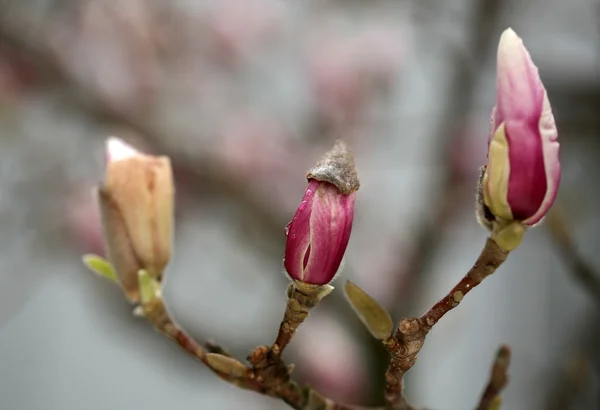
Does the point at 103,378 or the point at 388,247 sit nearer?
the point at 388,247

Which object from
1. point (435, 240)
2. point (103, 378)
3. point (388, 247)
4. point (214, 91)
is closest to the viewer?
point (435, 240)

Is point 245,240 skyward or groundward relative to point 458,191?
→ groundward

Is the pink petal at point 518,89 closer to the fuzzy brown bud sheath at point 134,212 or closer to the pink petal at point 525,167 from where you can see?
the pink petal at point 525,167

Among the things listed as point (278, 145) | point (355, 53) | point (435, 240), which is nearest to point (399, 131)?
point (355, 53)

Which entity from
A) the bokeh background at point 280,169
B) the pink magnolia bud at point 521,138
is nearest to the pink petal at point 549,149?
the pink magnolia bud at point 521,138

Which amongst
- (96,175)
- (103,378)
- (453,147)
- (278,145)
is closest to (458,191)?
(453,147)

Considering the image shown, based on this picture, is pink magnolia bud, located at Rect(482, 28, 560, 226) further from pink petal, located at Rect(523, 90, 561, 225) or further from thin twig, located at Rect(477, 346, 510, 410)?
thin twig, located at Rect(477, 346, 510, 410)

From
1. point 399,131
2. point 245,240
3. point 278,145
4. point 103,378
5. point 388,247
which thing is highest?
point 399,131

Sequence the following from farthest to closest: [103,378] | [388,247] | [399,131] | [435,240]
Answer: [103,378]
[399,131]
[388,247]
[435,240]

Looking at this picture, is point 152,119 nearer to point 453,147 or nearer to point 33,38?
point 33,38
